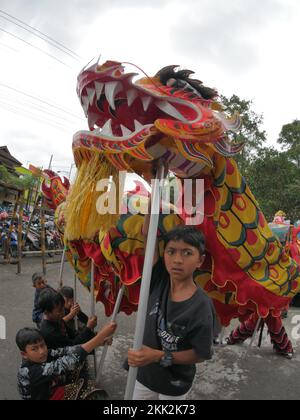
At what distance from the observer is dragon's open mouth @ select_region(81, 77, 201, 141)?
5.47 feet

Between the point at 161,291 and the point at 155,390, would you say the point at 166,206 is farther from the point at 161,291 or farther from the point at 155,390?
the point at 155,390

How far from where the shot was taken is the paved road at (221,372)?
2.84 m

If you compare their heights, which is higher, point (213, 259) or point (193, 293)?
point (213, 259)

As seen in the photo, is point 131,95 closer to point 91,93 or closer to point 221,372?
point 91,93

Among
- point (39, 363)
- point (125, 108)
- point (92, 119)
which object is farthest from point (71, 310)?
point (125, 108)

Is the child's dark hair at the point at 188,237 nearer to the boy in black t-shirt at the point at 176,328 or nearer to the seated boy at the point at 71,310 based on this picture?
the boy in black t-shirt at the point at 176,328

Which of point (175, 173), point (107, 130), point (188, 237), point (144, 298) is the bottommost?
point (144, 298)

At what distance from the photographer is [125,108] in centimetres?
182

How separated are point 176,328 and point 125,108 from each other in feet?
3.71

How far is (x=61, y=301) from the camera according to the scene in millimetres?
2422

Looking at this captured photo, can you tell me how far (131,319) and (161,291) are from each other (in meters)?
3.45

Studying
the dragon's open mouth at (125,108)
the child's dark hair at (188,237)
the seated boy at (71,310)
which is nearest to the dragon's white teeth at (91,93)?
the dragon's open mouth at (125,108)

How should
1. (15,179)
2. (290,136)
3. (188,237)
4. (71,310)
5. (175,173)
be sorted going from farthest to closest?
(290,136) < (15,179) < (71,310) < (175,173) < (188,237)
